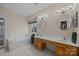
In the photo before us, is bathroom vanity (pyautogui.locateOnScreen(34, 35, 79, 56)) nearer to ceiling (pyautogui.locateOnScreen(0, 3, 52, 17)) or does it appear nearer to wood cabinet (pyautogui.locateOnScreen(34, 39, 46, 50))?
wood cabinet (pyautogui.locateOnScreen(34, 39, 46, 50))

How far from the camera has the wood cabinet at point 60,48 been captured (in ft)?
4.91

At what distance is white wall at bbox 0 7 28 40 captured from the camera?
164 centimetres

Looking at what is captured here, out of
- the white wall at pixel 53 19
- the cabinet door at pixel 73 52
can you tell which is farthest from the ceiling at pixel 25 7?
the cabinet door at pixel 73 52

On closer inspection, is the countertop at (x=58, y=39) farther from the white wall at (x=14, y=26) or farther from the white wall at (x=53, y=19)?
the white wall at (x=14, y=26)

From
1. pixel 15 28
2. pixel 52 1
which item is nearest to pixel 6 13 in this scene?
pixel 15 28

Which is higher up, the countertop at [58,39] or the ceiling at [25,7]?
the ceiling at [25,7]

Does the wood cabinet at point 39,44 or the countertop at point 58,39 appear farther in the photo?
the wood cabinet at point 39,44

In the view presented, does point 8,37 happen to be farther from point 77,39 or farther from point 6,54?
point 77,39

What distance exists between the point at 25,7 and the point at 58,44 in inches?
32.6

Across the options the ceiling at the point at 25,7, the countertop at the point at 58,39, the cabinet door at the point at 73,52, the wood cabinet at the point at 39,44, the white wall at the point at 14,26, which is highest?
the ceiling at the point at 25,7

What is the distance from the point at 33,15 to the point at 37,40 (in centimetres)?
45

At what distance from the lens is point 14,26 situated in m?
1.69

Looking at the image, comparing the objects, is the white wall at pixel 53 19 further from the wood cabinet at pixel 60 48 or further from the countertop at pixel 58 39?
the wood cabinet at pixel 60 48

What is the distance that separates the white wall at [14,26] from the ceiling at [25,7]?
2.9 inches
